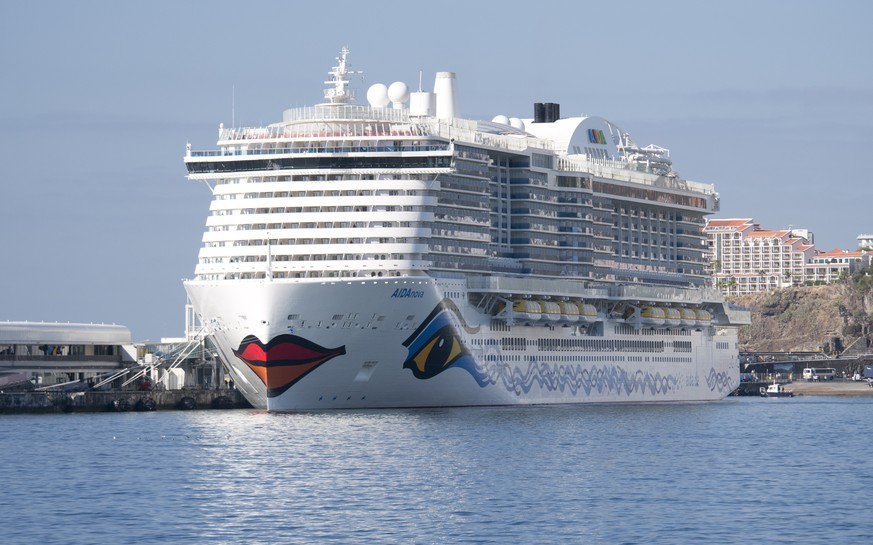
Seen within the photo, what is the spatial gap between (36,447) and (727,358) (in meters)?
57.8

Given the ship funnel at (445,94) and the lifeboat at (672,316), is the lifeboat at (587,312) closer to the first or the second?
the lifeboat at (672,316)

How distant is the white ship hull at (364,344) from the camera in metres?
72.4

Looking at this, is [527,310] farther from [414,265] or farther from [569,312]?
[414,265]

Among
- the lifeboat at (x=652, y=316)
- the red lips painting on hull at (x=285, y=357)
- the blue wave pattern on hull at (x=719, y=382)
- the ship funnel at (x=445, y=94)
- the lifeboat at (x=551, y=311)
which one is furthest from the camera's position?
the blue wave pattern on hull at (x=719, y=382)

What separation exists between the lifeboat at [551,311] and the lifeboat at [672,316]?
1288 cm

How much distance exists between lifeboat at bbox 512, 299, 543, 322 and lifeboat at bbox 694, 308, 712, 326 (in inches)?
798

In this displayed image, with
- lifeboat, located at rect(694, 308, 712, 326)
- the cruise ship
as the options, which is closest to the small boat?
lifeboat, located at rect(694, 308, 712, 326)

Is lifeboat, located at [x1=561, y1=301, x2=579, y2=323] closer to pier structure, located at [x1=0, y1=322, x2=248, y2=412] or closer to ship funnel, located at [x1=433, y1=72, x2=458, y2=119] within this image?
ship funnel, located at [x1=433, y1=72, x2=458, y2=119]

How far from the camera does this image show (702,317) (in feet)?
343

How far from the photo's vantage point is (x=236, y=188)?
7744cm

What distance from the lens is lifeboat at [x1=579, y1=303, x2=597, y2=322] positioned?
3568 inches

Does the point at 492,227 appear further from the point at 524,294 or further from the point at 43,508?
the point at 43,508

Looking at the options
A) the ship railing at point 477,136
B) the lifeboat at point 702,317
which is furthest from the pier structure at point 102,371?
the lifeboat at point 702,317

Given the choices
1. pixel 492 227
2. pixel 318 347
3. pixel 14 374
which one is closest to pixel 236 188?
pixel 318 347
